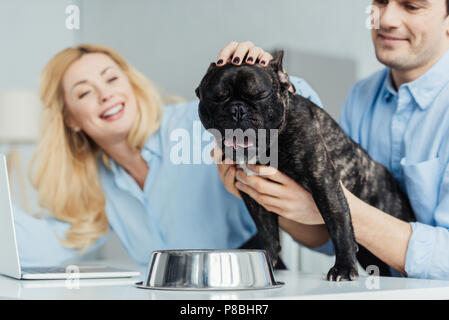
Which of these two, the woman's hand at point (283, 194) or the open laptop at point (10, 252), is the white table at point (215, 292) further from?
the woman's hand at point (283, 194)

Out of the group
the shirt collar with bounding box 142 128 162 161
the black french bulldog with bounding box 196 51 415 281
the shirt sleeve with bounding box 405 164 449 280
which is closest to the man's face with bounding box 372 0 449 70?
the black french bulldog with bounding box 196 51 415 281

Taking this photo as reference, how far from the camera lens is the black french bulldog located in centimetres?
99

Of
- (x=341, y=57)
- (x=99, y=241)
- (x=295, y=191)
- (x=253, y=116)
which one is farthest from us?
(x=341, y=57)

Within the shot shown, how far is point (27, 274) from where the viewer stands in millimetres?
1030

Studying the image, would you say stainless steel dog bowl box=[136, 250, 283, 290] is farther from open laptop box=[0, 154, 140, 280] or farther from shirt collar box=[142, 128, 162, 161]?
shirt collar box=[142, 128, 162, 161]

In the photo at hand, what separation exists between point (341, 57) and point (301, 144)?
2483 mm

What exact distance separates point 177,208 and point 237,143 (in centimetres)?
62

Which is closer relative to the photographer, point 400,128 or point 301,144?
point 301,144

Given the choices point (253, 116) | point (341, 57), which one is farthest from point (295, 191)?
point (341, 57)

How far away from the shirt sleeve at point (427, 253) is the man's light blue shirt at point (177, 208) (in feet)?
1.80

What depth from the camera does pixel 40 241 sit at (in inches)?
61.9

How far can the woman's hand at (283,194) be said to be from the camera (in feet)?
3.79

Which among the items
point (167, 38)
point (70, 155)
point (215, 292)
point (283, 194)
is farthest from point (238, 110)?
point (167, 38)
